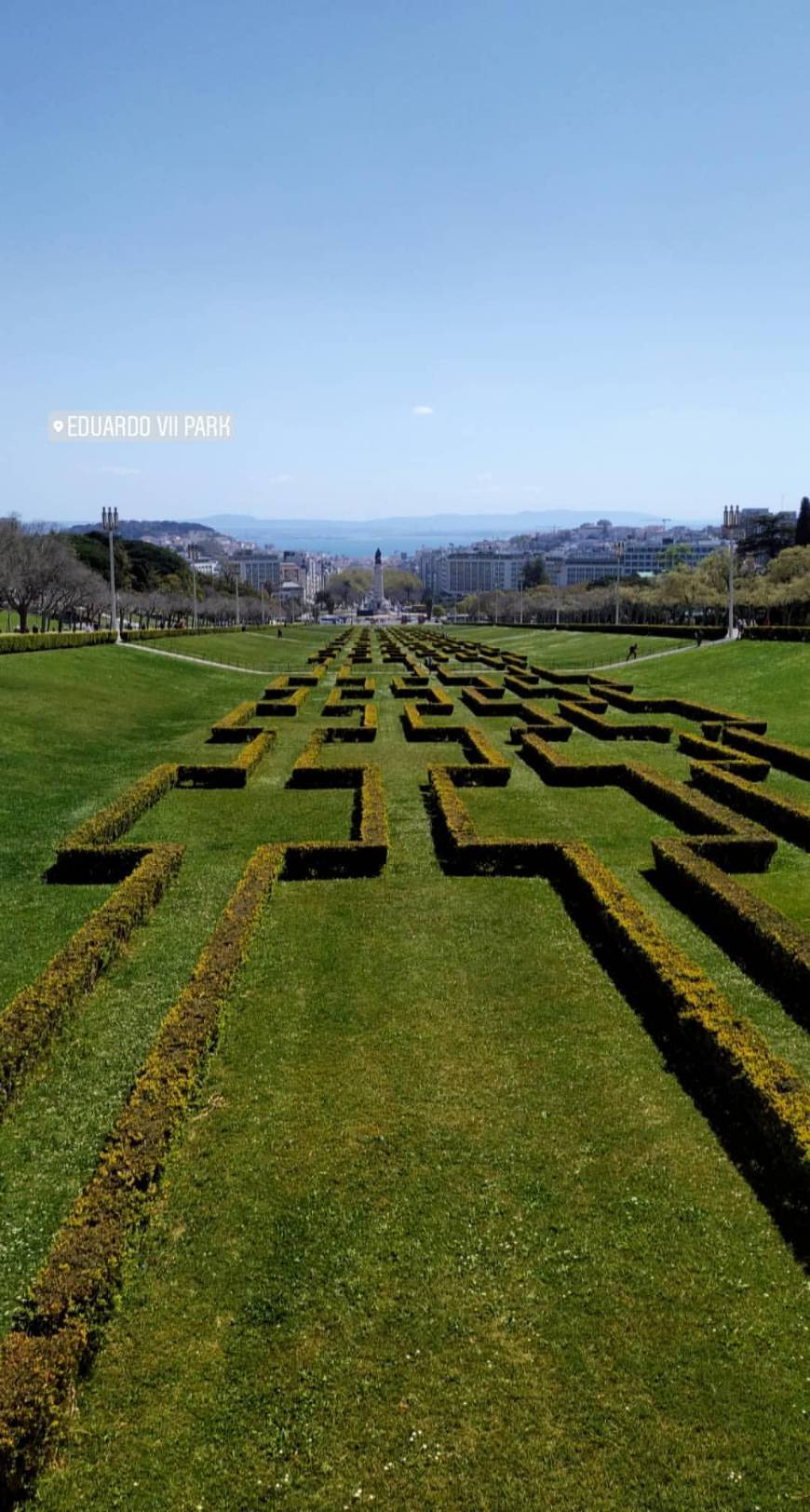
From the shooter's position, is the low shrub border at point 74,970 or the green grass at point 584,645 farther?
the green grass at point 584,645

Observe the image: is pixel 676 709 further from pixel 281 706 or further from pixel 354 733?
pixel 281 706

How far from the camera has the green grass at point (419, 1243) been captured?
14.6 feet

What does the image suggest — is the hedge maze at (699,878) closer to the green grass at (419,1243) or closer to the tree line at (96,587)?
the green grass at (419,1243)

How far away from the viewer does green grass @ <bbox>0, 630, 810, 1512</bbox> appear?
4465mm

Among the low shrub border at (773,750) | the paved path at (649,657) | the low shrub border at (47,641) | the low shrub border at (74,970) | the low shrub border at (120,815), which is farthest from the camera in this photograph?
the paved path at (649,657)

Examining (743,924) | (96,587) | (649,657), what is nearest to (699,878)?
(743,924)

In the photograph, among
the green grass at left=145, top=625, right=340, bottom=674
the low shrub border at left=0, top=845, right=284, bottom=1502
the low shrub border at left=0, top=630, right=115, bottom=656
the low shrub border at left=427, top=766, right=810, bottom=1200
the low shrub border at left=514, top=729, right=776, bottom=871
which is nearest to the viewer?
the low shrub border at left=0, top=845, right=284, bottom=1502

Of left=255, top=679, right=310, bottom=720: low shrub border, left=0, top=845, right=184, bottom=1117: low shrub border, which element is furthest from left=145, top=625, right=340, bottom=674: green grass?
left=0, top=845, right=184, bottom=1117: low shrub border

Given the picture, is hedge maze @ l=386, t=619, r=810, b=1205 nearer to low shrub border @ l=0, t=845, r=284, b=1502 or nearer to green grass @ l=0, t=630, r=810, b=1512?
green grass @ l=0, t=630, r=810, b=1512

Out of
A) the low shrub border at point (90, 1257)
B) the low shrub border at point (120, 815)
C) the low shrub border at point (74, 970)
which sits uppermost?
the low shrub border at point (120, 815)

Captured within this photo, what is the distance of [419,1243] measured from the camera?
19.3 feet

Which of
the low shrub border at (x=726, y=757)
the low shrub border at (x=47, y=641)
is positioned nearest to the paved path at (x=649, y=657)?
the low shrub border at (x=726, y=757)

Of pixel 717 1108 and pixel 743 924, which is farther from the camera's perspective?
pixel 743 924

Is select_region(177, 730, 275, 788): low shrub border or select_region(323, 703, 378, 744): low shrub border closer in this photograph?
select_region(177, 730, 275, 788): low shrub border
